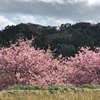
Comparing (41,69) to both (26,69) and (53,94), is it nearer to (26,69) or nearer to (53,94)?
(26,69)

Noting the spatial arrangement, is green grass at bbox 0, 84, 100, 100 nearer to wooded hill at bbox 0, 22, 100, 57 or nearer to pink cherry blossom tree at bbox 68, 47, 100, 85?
pink cherry blossom tree at bbox 68, 47, 100, 85

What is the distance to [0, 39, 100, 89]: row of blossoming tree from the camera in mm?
17212

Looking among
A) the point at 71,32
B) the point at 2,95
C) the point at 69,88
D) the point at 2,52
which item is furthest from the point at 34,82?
the point at 71,32

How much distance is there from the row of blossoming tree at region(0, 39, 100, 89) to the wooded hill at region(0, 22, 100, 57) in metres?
58.2

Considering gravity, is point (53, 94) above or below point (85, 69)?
below

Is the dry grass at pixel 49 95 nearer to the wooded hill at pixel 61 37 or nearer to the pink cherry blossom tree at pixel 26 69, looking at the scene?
the pink cherry blossom tree at pixel 26 69

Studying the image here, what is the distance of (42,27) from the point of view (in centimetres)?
11800

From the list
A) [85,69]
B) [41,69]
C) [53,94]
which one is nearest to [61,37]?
[85,69]

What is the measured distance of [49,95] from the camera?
9.15m

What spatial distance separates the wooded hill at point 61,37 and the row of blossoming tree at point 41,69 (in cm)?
5825

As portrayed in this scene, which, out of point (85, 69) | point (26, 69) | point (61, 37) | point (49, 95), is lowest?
point (49, 95)

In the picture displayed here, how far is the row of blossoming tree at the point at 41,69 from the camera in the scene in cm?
1721

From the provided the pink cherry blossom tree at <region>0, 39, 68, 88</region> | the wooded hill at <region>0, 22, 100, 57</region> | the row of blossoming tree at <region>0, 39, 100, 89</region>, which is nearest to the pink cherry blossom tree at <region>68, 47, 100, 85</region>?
the row of blossoming tree at <region>0, 39, 100, 89</region>

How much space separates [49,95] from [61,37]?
295ft
